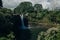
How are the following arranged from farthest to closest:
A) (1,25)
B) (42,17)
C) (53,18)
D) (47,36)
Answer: (42,17), (53,18), (1,25), (47,36)

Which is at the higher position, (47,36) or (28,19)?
(47,36)

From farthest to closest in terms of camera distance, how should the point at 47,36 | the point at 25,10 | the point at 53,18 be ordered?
the point at 25,10 → the point at 53,18 → the point at 47,36

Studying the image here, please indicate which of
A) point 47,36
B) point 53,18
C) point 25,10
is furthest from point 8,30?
point 25,10

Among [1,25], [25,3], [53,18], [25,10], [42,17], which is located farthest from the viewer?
[25,3]

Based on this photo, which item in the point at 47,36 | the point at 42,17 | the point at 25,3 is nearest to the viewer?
the point at 47,36

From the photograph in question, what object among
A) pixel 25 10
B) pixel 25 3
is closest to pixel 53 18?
pixel 25 10

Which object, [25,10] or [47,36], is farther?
[25,10]

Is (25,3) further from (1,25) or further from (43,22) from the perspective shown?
(1,25)

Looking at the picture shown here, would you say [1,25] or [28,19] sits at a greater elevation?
[1,25]

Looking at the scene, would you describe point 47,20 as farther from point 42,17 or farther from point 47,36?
point 47,36
